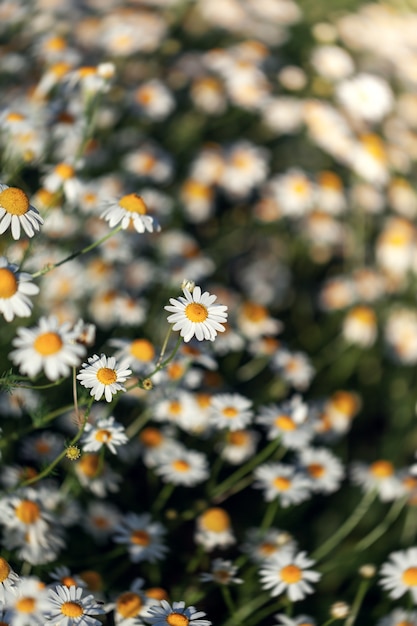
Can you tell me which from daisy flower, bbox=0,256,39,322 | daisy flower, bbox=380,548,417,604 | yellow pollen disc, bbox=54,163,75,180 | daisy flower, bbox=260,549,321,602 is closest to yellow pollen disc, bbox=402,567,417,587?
daisy flower, bbox=380,548,417,604

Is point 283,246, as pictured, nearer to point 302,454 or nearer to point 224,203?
point 224,203

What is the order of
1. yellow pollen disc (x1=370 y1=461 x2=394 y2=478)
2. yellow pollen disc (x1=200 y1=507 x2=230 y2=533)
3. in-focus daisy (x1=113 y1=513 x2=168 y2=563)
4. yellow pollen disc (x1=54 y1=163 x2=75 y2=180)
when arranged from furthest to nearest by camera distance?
yellow pollen disc (x1=370 y1=461 x2=394 y2=478) < yellow pollen disc (x1=54 y1=163 x2=75 y2=180) < yellow pollen disc (x1=200 y1=507 x2=230 y2=533) < in-focus daisy (x1=113 y1=513 x2=168 y2=563)

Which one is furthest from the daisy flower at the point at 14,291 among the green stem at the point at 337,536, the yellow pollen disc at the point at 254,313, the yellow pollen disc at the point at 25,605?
the yellow pollen disc at the point at 254,313

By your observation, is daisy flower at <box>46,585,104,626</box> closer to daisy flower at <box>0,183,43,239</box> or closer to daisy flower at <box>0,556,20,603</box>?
daisy flower at <box>0,556,20,603</box>

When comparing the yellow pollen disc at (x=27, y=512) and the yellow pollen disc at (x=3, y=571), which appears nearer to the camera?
the yellow pollen disc at (x=3, y=571)

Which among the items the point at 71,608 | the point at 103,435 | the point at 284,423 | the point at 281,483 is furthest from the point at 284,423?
the point at 71,608

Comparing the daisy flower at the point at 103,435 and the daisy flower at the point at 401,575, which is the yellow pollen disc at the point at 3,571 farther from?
the daisy flower at the point at 401,575

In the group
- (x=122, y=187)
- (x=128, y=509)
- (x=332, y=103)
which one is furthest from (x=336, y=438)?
(x=332, y=103)
